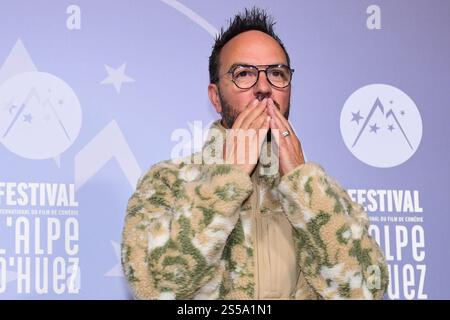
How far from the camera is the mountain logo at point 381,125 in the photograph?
2.21m

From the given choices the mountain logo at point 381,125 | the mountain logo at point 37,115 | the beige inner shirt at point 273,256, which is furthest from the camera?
the mountain logo at point 381,125

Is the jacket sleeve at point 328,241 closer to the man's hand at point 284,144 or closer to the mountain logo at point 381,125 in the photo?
the man's hand at point 284,144

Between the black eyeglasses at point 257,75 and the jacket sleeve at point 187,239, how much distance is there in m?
0.28

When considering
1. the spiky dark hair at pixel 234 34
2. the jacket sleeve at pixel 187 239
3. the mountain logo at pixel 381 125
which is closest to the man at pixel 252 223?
the jacket sleeve at pixel 187 239

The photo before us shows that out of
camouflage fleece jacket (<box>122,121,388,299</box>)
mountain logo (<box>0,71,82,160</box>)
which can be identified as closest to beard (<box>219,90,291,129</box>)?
camouflage fleece jacket (<box>122,121,388,299</box>)

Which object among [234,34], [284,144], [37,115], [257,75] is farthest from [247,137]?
[37,115]

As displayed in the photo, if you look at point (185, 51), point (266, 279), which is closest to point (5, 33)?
point (185, 51)

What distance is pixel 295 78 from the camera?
2197mm

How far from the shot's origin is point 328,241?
1478mm

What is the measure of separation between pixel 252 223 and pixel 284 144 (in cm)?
18

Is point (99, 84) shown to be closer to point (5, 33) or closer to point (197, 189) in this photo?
point (5, 33)

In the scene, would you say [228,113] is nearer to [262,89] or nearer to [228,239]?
[262,89]

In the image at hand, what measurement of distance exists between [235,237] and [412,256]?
0.84 metres

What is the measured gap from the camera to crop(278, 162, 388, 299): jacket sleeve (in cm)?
148
